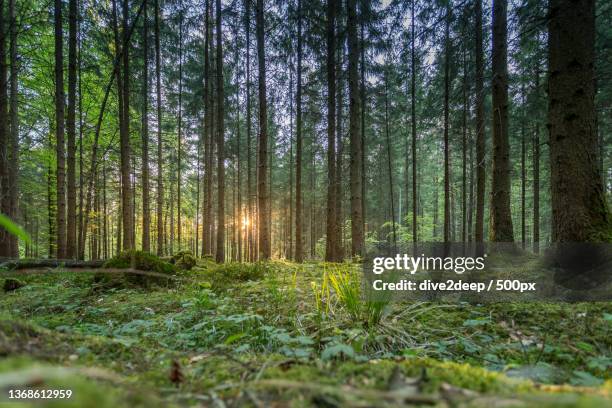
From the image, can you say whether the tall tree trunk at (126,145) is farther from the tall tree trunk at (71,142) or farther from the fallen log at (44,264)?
the fallen log at (44,264)

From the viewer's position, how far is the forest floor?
0.69m

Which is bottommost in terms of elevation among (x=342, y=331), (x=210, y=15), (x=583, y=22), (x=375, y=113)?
(x=342, y=331)

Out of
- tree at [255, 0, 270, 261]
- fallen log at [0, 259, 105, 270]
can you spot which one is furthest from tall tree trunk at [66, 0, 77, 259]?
tree at [255, 0, 270, 261]

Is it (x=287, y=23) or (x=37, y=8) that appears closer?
(x=37, y=8)

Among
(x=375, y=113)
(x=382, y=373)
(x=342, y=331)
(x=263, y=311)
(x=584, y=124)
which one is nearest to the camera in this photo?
(x=382, y=373)

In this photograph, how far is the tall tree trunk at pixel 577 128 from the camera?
2.92 meters

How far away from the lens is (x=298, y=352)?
1219 mm

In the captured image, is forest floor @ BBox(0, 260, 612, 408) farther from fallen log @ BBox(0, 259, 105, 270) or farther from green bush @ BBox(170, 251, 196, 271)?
fallen log @ BBox(0, 259, 105, 270)

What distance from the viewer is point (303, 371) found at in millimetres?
953

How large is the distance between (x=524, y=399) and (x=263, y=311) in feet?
7.36

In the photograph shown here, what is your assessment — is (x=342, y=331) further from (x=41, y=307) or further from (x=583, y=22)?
(x=583, y=22)

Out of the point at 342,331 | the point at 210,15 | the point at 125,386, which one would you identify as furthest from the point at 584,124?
the point at 210,15

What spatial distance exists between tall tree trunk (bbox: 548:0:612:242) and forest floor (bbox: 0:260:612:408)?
1.01m

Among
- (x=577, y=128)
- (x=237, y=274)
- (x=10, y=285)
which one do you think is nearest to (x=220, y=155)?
(x=237, y=274)
